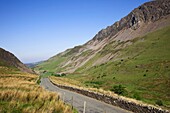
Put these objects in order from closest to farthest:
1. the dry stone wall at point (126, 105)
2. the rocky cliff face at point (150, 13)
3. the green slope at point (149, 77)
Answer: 1. the dry stone wall at point (126, 105)
2. the green slope at point (149, 77)
3. the rocky cliff face at point (150, 13)

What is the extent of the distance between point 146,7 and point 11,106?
190m

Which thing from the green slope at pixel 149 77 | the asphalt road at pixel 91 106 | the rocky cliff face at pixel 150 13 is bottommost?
the asphalt road at pixel 91 106

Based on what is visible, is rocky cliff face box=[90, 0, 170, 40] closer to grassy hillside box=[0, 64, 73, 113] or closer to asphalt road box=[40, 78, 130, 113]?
asphalt road box=[40, 78, 130, 113]

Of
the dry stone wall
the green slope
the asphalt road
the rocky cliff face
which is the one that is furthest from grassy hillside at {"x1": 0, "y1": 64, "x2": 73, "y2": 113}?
the rocky cliff face

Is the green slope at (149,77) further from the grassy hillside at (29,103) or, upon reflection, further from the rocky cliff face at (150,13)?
the rocky cliff face at (150,13)

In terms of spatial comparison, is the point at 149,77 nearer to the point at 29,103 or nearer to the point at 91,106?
the point at 91,106

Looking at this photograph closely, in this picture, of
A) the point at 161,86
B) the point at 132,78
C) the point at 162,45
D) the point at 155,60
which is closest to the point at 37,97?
the point at 161,86

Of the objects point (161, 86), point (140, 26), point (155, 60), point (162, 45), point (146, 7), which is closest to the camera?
point (161, 86)

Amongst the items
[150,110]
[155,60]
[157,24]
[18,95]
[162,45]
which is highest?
[157,24]

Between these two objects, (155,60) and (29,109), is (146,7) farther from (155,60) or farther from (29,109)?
(29,109)

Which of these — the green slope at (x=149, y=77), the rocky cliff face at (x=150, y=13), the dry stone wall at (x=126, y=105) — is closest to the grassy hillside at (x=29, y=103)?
the dry stone wall at (x=126, y=105)

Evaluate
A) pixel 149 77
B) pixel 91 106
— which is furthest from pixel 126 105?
pixel 149 77

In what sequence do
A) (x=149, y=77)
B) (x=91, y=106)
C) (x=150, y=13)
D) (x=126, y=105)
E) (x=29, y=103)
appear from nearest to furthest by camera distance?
(x=29, y=103) → (x=126, y=105) → (x=91, y=106) → (x=149, y=77) → (x=150, y=13)

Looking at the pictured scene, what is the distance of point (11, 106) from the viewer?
13.1m
